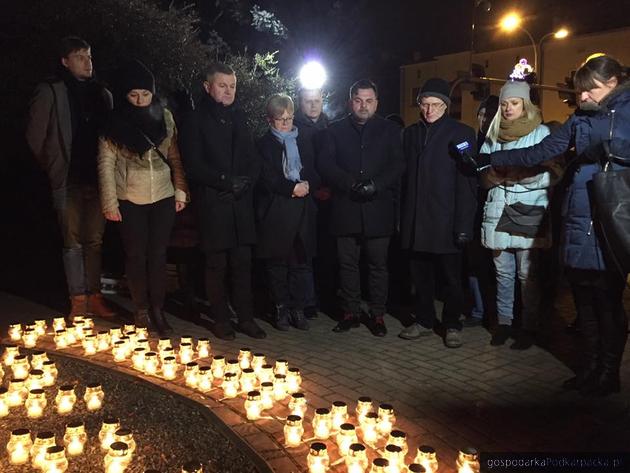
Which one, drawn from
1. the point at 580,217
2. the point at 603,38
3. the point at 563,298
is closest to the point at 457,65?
the point at 603,38

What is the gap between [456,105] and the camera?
149 ft

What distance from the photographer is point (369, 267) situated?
19.0 feet

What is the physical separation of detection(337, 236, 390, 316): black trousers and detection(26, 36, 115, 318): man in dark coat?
2426 mm

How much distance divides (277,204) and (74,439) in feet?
9.82

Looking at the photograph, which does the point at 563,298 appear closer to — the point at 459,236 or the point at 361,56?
the point at 459,236

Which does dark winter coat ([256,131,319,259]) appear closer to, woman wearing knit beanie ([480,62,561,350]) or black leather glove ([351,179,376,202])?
black leather glove ([351,179,376,202])

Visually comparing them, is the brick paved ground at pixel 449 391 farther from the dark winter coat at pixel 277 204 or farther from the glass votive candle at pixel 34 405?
the glass votive candle at pixel 34 405

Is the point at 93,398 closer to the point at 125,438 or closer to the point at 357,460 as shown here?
the point at 125,438

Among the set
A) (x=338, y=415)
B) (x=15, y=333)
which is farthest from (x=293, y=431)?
(x=15, y=333)

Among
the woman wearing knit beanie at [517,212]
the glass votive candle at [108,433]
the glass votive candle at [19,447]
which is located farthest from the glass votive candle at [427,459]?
the woman wearing knit beanie at [517,212]

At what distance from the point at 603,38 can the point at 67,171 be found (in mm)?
36269

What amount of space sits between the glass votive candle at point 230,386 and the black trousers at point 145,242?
1817 millimetres

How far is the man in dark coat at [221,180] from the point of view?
5.32 meters

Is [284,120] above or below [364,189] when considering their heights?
above
